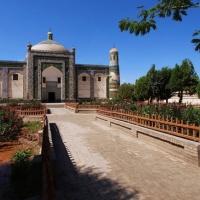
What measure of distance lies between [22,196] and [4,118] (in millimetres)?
8904

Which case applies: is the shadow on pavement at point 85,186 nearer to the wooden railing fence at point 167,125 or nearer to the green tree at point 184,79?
the wooden railing fence at point 167,125

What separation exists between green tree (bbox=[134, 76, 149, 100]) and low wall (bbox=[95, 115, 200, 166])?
92.2 ft

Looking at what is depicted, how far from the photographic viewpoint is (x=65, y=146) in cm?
987

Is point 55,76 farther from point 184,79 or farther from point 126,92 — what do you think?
point 184,79

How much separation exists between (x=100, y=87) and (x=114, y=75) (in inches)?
124

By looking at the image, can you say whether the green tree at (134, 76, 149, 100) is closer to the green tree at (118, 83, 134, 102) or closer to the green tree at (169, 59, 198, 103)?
the green tree at (118, 83, 134, 102)

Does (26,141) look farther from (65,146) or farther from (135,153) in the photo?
(135,153)

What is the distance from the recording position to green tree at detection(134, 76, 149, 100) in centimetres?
3996

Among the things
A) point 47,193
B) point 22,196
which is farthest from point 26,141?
point 47,193

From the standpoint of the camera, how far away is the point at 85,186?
5.66 m

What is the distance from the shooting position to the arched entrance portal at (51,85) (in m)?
46.0

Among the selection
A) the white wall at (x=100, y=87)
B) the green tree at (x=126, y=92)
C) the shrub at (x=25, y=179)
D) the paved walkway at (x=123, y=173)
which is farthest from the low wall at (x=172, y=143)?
the white wall at (x=100, y=87)

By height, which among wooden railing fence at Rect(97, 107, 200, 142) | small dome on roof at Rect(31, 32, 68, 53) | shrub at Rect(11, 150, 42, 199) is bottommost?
shrub at Rect(11, 150, 42, 199)


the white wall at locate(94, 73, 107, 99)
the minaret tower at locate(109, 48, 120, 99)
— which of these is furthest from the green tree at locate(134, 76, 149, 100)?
the white wall at locate(94, 73, 107, 99)
